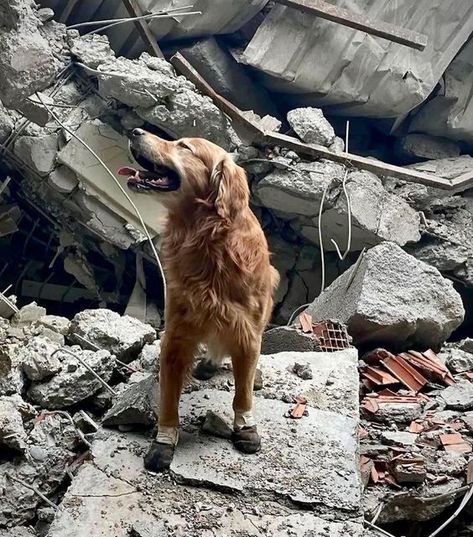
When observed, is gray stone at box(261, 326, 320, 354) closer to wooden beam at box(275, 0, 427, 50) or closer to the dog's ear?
Result: the dog's ear

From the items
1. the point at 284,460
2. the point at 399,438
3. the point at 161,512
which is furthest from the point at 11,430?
the point at 399,438

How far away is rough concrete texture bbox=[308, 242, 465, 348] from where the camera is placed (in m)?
3.57

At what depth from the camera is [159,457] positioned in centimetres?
222

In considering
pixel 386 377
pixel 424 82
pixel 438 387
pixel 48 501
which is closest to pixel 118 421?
pixel 48 501

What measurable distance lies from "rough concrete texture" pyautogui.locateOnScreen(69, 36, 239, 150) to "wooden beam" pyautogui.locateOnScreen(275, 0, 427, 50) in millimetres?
923

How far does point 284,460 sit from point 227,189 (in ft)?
3.12

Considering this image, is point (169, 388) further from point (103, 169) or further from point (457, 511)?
point (103, 169)

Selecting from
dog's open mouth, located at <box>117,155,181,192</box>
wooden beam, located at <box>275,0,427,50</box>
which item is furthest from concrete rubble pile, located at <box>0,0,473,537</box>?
dog's open mouth, located at <box>117,155,181,192</box>

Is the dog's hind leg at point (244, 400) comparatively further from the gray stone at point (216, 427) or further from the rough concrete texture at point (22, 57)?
the rough concrete texture at point (22, 57)

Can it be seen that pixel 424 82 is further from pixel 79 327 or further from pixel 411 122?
pixel 79 327

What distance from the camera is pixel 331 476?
229 centimetres

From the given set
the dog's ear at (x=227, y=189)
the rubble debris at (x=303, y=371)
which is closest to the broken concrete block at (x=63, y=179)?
the rubble debris at (x=303, y=371)

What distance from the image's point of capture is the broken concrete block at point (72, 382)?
2771 mm

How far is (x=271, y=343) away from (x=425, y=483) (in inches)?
41.6
